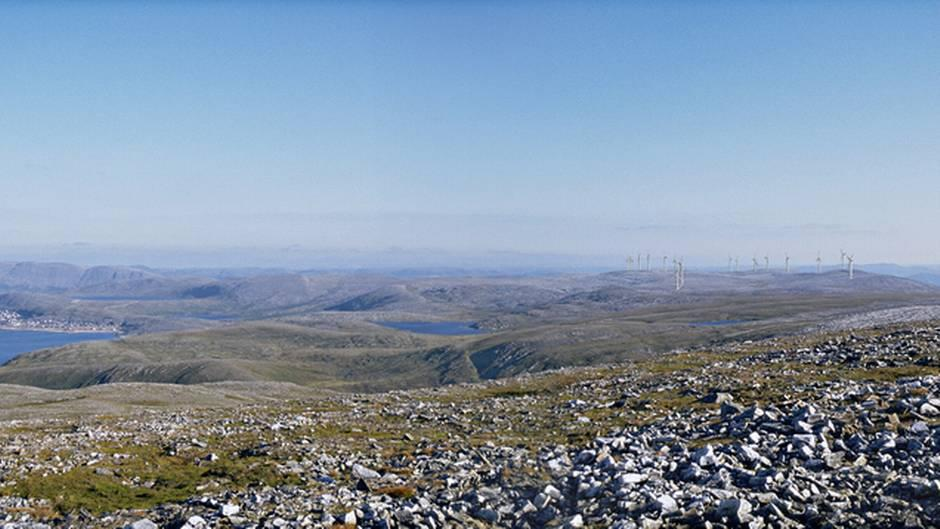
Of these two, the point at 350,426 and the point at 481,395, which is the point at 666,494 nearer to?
the point at 350,426

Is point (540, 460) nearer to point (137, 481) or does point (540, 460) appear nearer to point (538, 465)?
point (538, 465)

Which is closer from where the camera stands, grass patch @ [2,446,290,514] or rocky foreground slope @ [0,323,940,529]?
rocky foreground slope @ [0,323,940,529]

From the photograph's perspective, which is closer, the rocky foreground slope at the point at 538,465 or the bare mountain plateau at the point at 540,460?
the rocky foreground slope at the point at 538,465

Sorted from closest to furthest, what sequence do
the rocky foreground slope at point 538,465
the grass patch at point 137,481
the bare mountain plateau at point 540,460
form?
the rocky foreground slope at point 538,465 → the bare mountain plateau at point 540,460 → the grass patch at point 137,481

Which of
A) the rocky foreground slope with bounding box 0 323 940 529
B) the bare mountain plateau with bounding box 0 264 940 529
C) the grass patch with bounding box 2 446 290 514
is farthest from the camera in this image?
the grass patch with bounding box 2 446 290 514

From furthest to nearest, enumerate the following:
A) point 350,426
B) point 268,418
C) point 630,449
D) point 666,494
Result: point 268,418
point 350,426
point 630,449
point 666,494

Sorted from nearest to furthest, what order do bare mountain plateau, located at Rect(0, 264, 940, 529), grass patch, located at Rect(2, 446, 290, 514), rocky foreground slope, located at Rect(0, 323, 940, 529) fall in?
rocky foreground slope, located at Rect(0, 323, 940, 529) → bare mountain plateau, located at Rect(0, 264, 940, 529) → grass patch, located at Rect(2, 446, 290, 514)

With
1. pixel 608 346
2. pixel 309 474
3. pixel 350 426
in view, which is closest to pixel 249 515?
pixel 309 474

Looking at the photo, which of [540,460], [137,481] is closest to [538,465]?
[540,460]
